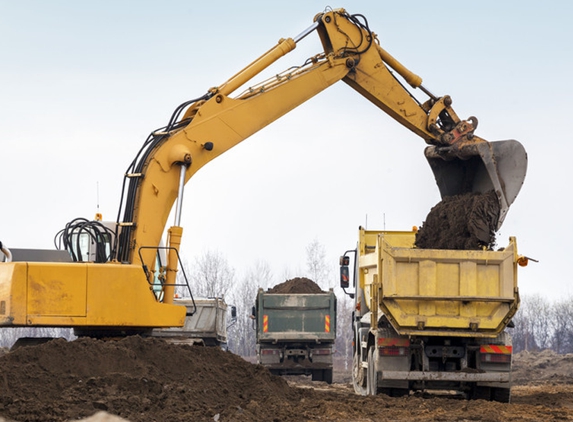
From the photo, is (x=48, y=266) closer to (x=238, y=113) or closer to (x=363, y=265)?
(x=238, y=113)

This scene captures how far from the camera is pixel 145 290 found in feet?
41.7

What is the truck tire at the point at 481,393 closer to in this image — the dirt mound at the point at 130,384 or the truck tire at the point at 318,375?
the dirt mound at the point at 130,384

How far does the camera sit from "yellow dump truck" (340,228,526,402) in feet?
48.4

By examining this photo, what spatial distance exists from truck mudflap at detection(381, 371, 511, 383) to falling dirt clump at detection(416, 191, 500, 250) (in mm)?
2256

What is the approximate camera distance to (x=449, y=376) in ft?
48.3

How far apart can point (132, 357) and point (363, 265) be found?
6.83 metres

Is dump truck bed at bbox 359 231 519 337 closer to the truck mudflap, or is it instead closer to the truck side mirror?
the truck mudflap

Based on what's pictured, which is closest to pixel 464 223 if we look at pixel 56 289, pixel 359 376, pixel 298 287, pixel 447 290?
pixel 447 290


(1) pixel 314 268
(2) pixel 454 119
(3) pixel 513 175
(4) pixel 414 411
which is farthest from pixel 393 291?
(1) pixel 314 268

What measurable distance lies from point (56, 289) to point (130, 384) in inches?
62.9

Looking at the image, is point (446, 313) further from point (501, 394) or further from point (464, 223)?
point (464, 223)

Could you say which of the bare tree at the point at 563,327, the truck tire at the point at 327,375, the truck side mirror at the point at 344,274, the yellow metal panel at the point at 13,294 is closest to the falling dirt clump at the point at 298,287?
the truck tire at the point at 327,375

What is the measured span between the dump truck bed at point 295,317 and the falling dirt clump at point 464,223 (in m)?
6.83

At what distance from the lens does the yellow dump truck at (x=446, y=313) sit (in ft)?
48.4
